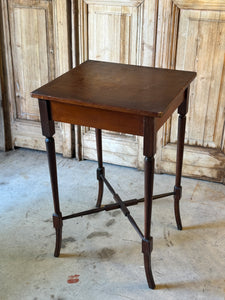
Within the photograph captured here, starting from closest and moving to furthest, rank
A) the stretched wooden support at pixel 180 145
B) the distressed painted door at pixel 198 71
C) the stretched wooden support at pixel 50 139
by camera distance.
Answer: the stretched wooden support at pixel 50 139, the stretched wooden support at pixel 180 145, the distressed painted door at pixel 198 71

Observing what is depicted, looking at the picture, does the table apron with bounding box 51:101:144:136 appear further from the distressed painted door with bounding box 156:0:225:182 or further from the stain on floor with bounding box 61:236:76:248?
the distressed painted door with bounding box 156:0:225:182

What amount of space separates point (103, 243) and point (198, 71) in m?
1.21

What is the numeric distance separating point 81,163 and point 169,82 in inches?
52.7

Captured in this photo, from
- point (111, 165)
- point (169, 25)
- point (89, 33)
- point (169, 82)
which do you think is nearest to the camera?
point (169, 82)

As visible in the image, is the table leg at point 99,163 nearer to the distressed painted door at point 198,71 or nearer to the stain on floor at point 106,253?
the stain on floor at point 106,253

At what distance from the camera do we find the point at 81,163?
3.08 metres

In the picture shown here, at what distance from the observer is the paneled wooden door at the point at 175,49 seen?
2525mm

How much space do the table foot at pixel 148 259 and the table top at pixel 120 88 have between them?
625 millimetres

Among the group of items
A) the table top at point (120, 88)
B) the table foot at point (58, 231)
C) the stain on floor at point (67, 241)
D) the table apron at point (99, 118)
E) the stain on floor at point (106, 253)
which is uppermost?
the table top at point (120, 88)

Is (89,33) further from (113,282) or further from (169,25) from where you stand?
(113,282)

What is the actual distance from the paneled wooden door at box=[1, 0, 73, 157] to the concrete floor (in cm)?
35

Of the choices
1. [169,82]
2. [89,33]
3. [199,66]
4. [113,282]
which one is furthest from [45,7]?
[113,282]

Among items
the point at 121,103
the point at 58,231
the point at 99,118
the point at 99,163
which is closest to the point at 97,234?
the point at 58,231

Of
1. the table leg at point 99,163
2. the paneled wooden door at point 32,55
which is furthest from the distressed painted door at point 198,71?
the paneled wooden door at point 32,55
